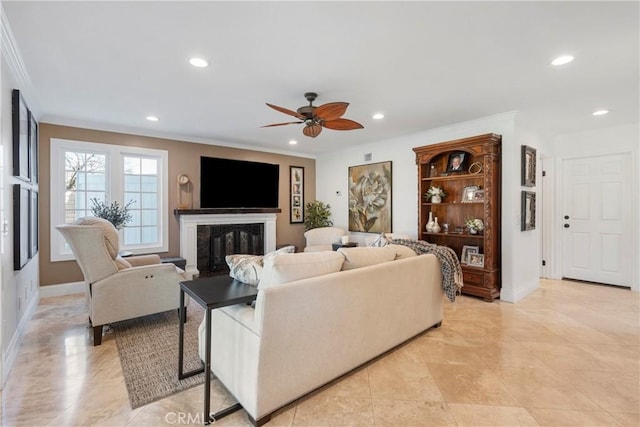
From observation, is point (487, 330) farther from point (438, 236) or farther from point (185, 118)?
point (185, 118)

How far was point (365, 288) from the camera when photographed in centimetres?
227

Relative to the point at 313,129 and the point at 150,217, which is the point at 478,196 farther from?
the point at 150,217

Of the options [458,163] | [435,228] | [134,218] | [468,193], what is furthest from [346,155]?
[134,218]

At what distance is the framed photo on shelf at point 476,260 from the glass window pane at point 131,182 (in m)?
5.11

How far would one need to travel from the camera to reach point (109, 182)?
15.1 feet

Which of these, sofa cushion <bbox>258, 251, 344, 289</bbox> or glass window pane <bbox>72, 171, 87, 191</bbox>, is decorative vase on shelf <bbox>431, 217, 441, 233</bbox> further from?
glass window pane <bbox>72, 171, 87, 191</bbox>

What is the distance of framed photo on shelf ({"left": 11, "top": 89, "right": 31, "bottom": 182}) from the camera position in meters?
2.64

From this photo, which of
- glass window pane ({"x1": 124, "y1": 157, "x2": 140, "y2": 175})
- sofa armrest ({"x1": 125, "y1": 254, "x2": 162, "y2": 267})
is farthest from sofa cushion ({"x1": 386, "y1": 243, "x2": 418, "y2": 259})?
glass window pane ({"x1": 124, "y1": 157, "x2": 140, "y2": 175})

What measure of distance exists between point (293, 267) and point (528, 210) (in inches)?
148

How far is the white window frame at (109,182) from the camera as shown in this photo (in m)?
4.20

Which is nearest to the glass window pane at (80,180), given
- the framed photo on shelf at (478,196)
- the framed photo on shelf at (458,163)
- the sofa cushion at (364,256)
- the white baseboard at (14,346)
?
the white baseboard at (14,346)

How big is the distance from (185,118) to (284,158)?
2548 mm

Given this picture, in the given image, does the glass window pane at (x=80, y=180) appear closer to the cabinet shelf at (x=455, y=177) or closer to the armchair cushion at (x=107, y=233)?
the armchair cushion at (x=107, y=233)

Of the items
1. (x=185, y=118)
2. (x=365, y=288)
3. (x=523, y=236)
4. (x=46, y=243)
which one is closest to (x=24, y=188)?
(x=46, y=243)
